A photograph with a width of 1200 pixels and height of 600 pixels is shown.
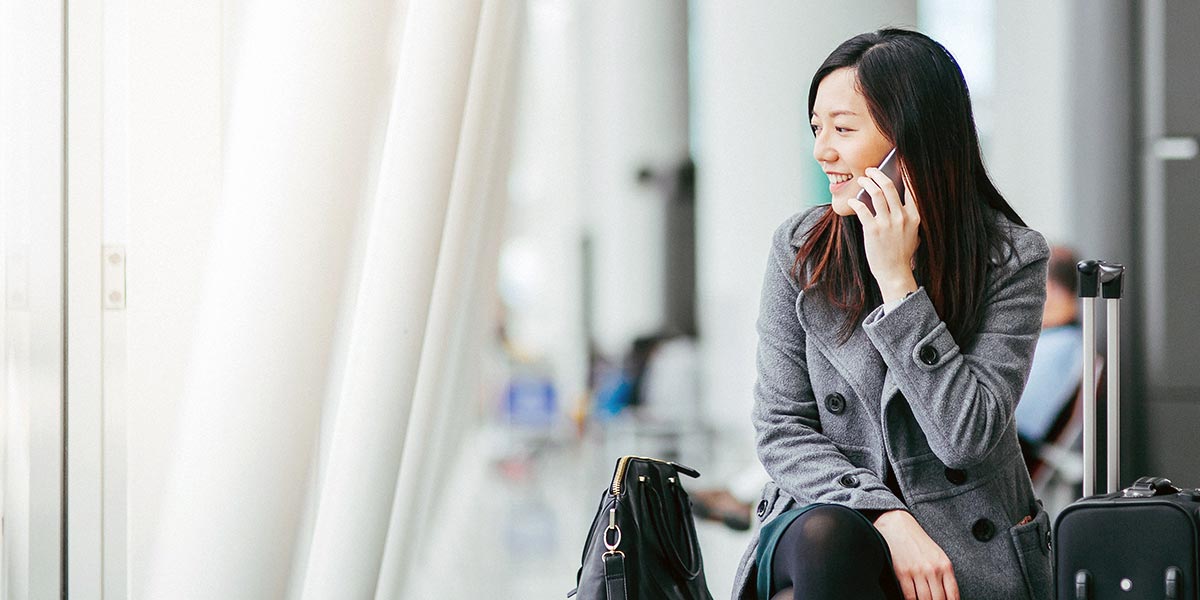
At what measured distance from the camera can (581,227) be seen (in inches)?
143

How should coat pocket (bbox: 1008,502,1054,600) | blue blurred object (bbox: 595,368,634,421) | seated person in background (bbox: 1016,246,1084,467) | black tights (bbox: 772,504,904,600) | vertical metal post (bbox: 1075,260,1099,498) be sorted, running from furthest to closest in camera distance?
blue blurred object (bbox: 595,368,634,421) < seated person in background (bbox: 1016,246,1084,467) < vertical metal post (bbox: 1075,260,1099,498) < coat pocket (bbox: 1008,502,1054,600) < black tights (bbox: 772,504,904,600)

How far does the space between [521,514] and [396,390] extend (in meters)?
1.76

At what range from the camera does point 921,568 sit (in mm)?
1110

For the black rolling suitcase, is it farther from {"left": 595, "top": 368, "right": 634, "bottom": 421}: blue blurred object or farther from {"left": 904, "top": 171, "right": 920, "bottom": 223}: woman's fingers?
{"left": 595, "top": 368, "right": 634, "bottom": 421}: blue blurred object

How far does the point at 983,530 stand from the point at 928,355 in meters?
0.21

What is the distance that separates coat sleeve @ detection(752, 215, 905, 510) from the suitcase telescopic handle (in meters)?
0.35

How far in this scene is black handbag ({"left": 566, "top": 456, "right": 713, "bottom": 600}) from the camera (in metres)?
1.23

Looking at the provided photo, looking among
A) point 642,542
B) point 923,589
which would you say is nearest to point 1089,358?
point 923,589

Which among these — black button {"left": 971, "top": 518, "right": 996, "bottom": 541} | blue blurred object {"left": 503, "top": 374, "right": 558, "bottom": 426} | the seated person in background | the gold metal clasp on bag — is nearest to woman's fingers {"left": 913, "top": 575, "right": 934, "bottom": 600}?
black button {"left": 971, "top": 518, "right": 996, "bottom": 541}

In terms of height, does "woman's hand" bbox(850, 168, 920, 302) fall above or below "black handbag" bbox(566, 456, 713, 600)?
above

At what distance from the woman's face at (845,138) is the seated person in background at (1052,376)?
1.37 meters

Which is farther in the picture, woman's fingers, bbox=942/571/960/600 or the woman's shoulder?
the woman's shoulder

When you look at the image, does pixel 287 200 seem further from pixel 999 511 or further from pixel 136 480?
pixel 999 511

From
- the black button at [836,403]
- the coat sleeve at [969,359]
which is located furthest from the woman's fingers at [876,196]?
the black button at [836,403]
